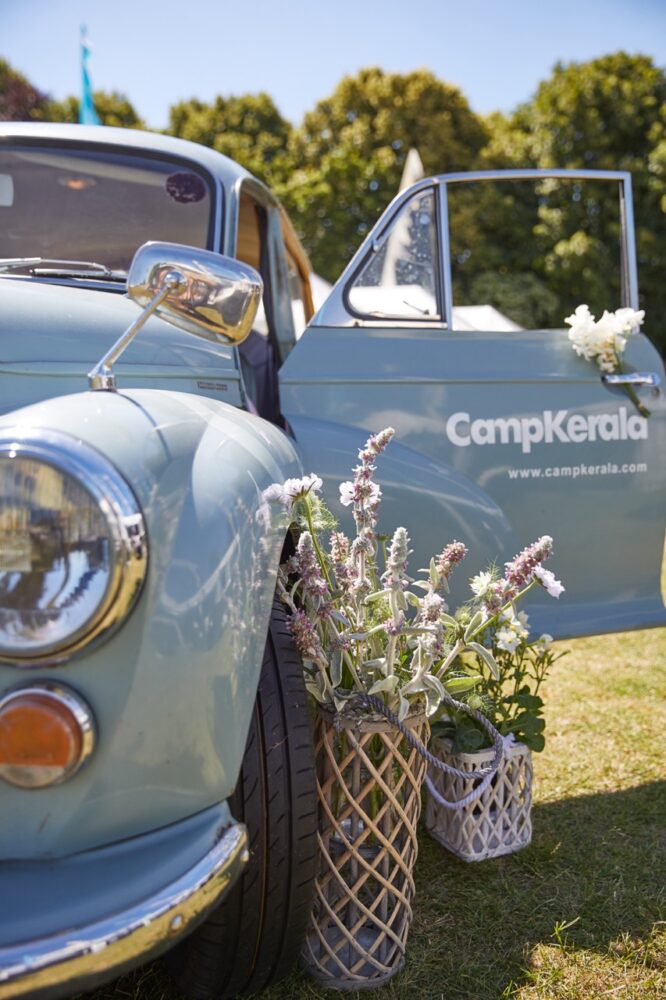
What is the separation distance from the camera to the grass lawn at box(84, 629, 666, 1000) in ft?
5.64

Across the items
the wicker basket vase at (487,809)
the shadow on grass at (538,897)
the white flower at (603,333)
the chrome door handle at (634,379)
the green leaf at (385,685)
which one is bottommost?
the shadow on grass at (538,897)

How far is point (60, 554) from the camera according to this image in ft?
3.59

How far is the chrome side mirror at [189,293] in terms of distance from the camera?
140 cm

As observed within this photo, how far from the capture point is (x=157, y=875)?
1083 millimetres

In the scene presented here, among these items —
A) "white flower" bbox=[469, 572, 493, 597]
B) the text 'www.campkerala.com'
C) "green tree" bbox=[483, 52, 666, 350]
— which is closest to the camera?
"white flower" bbox=[469, 572, 493, 597]

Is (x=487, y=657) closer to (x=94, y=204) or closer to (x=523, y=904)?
(x=523, y=904)

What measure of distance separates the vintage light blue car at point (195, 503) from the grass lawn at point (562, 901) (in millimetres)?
399

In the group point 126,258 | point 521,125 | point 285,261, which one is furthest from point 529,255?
point 126,258

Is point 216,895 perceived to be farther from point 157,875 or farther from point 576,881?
point 576,881

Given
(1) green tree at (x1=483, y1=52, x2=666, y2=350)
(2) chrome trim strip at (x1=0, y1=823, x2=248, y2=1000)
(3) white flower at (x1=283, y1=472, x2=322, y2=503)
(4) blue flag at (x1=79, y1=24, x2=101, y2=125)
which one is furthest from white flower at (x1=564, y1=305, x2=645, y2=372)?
(1) green tree at (x1=483, y1=52, x2=666, y2=350)

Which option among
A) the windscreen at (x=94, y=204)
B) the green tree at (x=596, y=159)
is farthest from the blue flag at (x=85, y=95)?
the green tree at (x=596, y=159)

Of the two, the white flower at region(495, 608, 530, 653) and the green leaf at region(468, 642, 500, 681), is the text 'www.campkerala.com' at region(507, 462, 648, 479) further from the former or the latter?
the green leaf at region(468, 642, 500, 681)

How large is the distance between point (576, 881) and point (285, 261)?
256 centimetres

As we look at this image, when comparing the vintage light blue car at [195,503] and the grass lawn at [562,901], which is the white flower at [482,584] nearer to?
the vintage light blue car at [195,503]
